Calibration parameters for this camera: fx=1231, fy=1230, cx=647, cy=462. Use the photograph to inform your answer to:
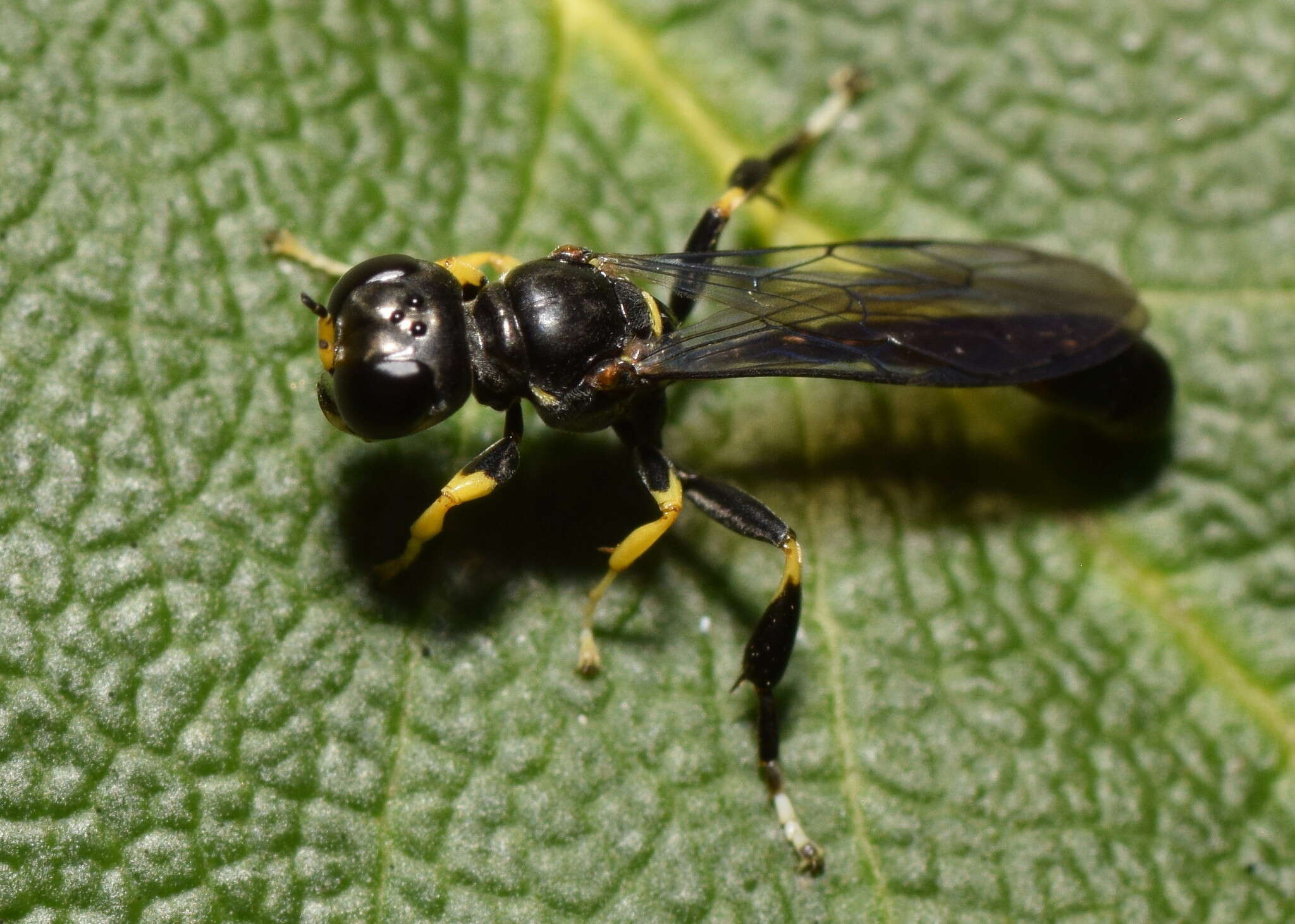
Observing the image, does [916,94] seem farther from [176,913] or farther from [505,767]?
[176,913]

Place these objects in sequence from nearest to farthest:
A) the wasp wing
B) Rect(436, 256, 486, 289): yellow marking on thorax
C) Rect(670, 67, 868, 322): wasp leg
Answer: Rect(436, 256, 486, 289): yellow marking on thorax, the wasp wing, Rect(670, 67, 868, 322): wasp leg

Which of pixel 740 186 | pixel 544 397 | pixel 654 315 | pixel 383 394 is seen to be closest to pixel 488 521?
pixel 544 397

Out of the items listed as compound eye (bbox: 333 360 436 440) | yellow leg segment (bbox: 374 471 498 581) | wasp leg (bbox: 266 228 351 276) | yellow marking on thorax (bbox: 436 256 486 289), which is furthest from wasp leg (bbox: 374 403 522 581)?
wasp leg (bbox: 266 228 351 276)

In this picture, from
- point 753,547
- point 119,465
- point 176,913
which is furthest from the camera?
point 753,547

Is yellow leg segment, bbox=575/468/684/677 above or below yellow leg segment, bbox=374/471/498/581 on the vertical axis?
below

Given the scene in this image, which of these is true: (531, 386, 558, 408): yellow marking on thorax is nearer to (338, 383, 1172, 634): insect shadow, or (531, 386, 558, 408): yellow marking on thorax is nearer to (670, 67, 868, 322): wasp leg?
(338, 383, 1172, 634): insect shadow

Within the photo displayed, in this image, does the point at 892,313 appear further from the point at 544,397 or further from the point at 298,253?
the point at 298,253

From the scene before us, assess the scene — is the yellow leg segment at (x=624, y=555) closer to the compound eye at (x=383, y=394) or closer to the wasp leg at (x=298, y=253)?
the compound eye at (x=383, y=394)

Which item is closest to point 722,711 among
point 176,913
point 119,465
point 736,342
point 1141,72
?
point 736,342
